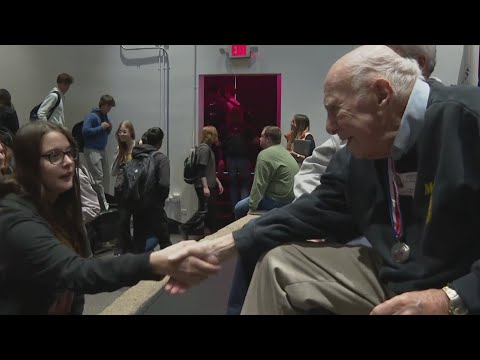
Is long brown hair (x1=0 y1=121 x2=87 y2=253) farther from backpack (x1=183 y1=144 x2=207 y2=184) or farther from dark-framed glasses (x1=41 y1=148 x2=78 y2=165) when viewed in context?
backpack (x1=183 y1=144 x2=207 y2=184)

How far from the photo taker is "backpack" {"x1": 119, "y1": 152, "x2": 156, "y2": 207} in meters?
2.92

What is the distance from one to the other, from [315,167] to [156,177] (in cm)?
155

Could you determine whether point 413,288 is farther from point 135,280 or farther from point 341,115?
point 135,280

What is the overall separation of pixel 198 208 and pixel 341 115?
11.6ft

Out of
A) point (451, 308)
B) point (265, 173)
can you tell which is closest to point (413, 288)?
point (451, 308)

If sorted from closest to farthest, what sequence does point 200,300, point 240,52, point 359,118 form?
point 359,118
point 200,300
point 240,52

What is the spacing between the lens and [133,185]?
2.94 meters

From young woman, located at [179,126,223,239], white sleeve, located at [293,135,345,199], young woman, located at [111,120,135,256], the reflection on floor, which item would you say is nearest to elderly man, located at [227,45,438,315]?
white sleeve, located at [293,135,345,199]

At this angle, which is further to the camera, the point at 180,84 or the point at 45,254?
the point at 180,84

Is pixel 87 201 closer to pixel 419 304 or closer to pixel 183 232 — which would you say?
pixel 419 304

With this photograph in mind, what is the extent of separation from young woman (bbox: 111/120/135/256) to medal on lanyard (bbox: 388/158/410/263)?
5.29ft

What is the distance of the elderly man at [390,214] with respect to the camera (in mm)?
926

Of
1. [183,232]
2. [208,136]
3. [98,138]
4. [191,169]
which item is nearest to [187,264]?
[183,232]
